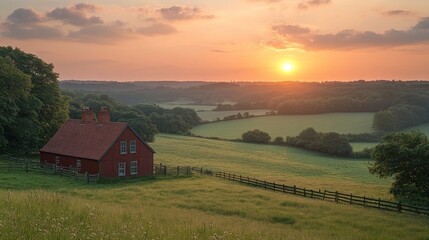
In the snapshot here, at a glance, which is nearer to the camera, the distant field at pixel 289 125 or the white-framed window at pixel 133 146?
the white-framed window at pixel 133 146

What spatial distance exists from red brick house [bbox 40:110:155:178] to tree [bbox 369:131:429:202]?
25.4m

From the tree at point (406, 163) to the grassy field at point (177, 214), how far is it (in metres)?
7.54

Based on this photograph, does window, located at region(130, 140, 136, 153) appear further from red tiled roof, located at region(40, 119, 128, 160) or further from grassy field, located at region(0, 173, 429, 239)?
grassy field, located at region(0, 173, 429, 239)

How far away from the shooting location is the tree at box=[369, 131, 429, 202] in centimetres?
3750

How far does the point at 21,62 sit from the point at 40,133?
10.2 m

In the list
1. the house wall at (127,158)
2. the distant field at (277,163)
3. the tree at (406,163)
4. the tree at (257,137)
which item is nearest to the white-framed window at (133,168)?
the house wall at (127,158)

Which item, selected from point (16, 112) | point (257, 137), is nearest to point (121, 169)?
point (16, 112)

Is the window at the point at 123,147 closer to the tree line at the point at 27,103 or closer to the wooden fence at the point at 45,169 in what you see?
the wooden fence at the point at 45,169

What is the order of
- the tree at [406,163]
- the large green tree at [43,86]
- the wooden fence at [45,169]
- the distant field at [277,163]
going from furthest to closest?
the large green tree at [43,86] → the distant field at [277,163] → the wooden fence at [45,169] → the tree at [406,163]

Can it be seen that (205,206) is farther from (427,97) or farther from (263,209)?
(427,97)

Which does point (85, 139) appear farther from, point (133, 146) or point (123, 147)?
point (133, 146)

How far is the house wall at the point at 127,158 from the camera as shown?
151 ft

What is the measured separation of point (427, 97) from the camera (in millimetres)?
146500

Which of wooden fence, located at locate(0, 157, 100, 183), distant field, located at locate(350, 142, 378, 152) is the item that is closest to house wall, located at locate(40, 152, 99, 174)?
wooden fence, located at locate(0, 157, 100, 183)
